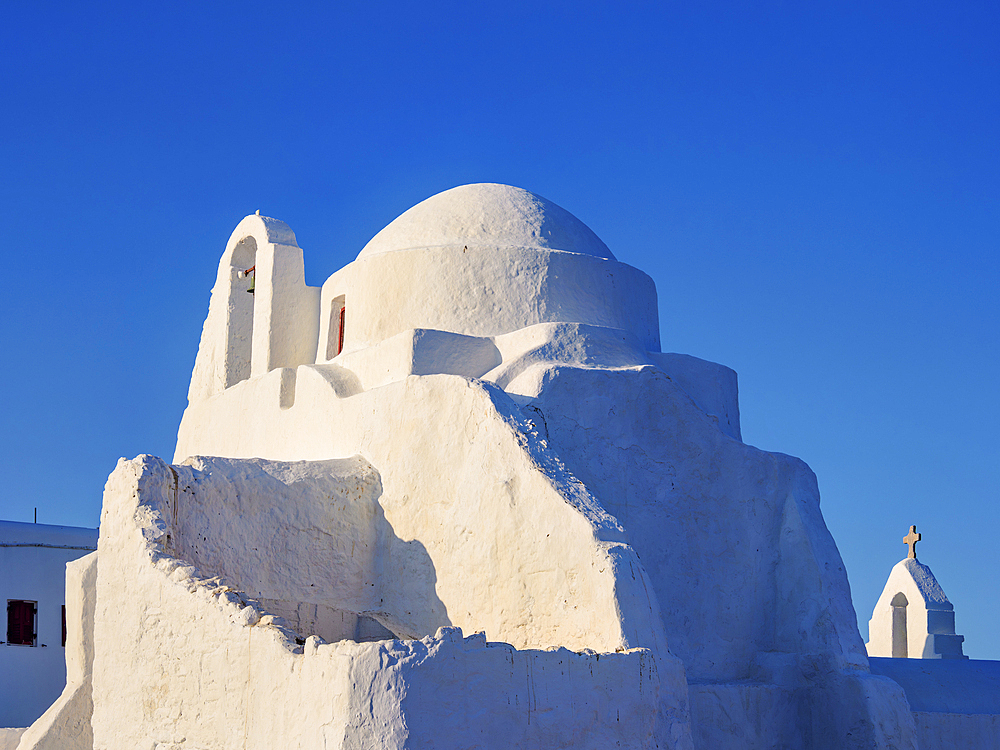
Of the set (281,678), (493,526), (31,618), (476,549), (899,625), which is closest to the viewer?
(281,678)

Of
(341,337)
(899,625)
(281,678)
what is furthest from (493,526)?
(899,625)

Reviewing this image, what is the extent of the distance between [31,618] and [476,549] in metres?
9.43

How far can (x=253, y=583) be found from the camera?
380 inches

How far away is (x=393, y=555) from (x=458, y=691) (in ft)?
11.0

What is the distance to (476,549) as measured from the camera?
9.38 m

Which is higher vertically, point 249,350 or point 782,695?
point 249,350

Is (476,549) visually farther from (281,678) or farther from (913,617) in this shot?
(913,617)

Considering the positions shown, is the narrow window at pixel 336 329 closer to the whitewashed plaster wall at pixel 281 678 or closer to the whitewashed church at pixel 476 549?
the whitewashed church at pixel 476 549

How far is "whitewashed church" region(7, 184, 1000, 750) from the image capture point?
24.4 feet

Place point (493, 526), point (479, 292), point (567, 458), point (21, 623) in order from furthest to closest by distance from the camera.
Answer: point (21, 623)
point (479, 292)
point (567, 458)
point (493, 526)

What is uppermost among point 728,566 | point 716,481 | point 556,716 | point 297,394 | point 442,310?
point 442,310

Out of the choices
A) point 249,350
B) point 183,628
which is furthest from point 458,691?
point 249,350

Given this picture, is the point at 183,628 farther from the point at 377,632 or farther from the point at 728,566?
the point at 728,566

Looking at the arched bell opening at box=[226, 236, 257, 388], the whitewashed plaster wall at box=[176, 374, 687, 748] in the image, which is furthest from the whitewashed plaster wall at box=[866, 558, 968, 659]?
the whitewashed plaster wall at box=[176, 374, 687, 748]
